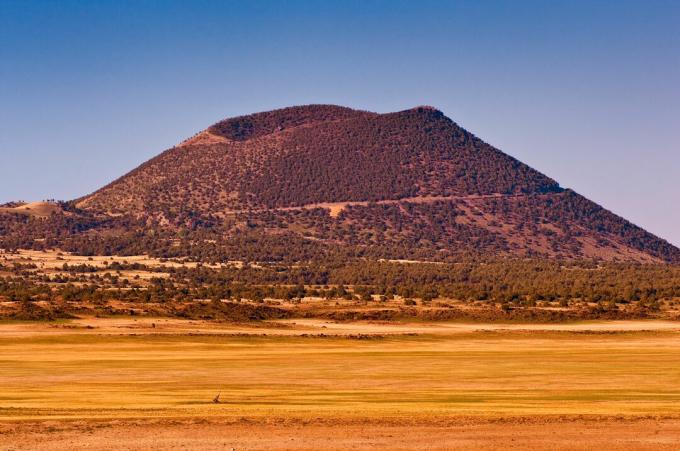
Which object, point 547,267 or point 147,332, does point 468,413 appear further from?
point 547,267

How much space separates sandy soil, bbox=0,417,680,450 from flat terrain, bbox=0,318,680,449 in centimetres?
6

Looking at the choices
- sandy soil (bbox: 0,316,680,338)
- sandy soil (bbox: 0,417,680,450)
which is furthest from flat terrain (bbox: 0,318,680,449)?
sandy soil (bbox: 0,316,680,338)

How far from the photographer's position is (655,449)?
30875 millimetres

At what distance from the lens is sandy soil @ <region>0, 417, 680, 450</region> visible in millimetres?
30766

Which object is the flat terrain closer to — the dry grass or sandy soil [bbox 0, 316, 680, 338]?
the dry grass

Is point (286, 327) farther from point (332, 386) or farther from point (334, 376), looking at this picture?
point (332, 386)

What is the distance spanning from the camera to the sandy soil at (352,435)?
30.8m

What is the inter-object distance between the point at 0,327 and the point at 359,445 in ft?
164

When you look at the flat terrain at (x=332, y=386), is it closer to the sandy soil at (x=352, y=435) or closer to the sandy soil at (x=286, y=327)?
the sandy soil at (x=352, y=435)

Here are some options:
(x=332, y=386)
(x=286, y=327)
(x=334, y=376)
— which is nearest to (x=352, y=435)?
(x=332, y=386)

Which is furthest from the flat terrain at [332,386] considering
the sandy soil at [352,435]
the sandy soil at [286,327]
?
the sandy soil at [286,327]

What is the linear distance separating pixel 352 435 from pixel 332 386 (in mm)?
15500

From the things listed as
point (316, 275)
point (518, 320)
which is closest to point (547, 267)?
point (316, 275)

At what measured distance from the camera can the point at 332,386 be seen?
47688 millimetres
